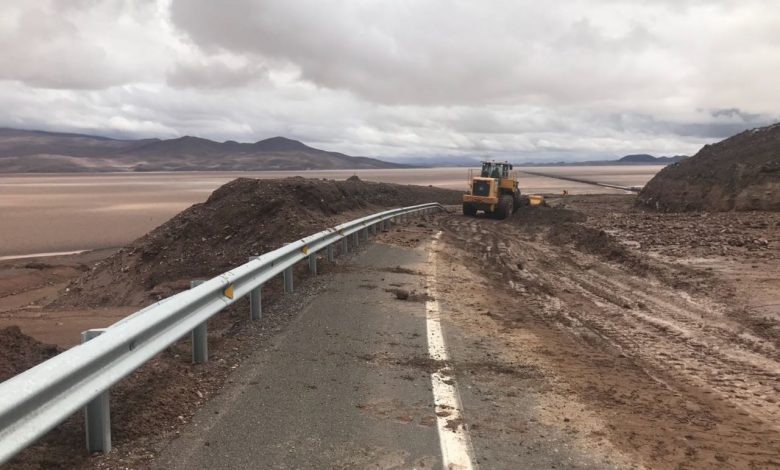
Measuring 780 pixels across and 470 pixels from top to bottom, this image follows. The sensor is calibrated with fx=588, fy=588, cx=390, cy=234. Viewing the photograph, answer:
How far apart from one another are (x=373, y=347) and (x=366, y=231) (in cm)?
943

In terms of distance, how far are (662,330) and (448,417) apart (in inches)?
160

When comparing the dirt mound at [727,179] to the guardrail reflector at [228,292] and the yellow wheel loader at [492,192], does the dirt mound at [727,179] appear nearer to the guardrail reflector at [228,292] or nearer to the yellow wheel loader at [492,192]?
the yellow wheel loader at [492,192]

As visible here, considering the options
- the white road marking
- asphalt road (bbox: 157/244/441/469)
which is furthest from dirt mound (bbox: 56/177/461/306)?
the white road marking

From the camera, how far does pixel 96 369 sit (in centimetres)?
354

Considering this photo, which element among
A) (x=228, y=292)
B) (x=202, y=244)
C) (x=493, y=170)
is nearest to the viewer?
(x=228, y=292)

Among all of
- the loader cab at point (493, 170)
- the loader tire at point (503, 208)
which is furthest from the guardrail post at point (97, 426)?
the loader cab at point (493, 170)

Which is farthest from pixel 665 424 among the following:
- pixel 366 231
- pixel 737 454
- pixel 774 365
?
pixel 366 231

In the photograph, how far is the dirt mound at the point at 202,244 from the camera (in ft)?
39.4

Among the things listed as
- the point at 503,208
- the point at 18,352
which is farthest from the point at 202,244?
the point at 503,208

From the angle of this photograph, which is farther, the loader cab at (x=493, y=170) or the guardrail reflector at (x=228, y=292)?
the loader cab at (x=493, y=170)

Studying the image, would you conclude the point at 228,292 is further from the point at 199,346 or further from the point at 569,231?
the point at 569,231

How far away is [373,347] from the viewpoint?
6.00m

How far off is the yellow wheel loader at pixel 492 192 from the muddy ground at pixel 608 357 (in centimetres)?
1334

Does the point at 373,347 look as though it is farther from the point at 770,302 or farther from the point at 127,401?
the point at 770,302
